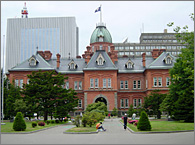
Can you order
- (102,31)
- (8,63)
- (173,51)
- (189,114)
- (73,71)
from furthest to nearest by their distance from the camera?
(8,63), (173,51), (102,31), (73,71), (189,114)

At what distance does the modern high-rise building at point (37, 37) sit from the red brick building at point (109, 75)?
86.3 meters

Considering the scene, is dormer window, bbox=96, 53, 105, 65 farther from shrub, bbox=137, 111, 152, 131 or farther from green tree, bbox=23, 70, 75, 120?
shrub, bbox=137, 111, 152, 131

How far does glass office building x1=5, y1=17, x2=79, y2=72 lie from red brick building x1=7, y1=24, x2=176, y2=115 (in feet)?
283

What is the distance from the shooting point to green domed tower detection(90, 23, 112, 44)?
7294 centimetres

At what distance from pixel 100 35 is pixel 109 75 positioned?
20386 mm

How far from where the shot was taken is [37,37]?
14825 centimetres

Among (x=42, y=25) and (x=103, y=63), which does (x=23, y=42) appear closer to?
(x=42, y=25)

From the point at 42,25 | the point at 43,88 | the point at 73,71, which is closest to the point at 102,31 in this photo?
the point at 73,71

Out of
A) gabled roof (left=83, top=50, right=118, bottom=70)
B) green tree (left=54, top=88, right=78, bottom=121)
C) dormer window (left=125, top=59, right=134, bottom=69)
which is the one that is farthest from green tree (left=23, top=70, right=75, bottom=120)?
dormer window (left=125, top=59, right=134, bottom=69)

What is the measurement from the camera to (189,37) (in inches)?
915

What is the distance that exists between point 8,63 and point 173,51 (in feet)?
285

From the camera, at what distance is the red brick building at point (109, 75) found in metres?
55.1

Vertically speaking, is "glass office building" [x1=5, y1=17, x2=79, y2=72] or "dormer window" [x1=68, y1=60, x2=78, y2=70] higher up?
"glass office building" [x1=5, y1=17, x2=79, y2=72]

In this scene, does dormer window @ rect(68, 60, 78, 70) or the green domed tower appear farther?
the green domed tower
